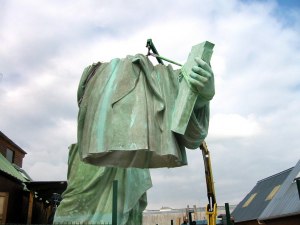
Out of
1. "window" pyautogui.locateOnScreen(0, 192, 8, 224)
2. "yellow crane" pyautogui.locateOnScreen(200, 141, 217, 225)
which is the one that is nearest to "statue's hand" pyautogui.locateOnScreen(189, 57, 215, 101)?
"yellow crane" pyautogui.locateOnScreen(200, 141, 217, 225)

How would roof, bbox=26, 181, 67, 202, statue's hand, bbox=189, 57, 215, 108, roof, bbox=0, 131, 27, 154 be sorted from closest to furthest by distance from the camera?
statue's hand, bbox=189, 57, 215, 108 → roof, bbox=26, 181, 67, 202 → roof, bbox=0, 131, 27, 154

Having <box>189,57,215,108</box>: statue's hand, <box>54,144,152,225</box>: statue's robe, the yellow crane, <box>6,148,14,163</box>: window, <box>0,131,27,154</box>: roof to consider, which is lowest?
<box>54,144,152,225</box>: statue's robe

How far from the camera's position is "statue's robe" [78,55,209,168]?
4016mm

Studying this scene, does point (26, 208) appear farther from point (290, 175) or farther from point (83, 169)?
point (290, 175)

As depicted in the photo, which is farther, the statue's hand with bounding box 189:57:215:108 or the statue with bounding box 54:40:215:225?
the statue's hand with bounding box 189:57:215:108

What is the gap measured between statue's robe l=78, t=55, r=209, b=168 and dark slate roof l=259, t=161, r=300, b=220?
2549 cm

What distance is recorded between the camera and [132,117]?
13.4ft

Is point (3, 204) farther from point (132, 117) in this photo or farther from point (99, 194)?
point (132, 117)

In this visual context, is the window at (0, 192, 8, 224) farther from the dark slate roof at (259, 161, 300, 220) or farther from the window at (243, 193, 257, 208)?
the window at (243, 193, 257, 208)

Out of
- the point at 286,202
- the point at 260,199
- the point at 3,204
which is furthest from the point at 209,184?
the point at 260,199

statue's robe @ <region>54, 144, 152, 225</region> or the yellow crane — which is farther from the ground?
the yellow crane

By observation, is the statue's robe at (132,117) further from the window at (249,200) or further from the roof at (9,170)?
the window at (249,200)

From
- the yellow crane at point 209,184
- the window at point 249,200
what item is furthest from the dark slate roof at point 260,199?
the yellow crane at point 209,184

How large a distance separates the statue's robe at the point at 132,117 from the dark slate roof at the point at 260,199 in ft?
108
